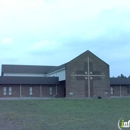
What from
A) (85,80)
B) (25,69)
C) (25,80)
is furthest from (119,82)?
(25,69)

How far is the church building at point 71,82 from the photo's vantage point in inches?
2099

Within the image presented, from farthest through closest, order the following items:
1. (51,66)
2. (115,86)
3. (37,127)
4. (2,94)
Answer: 1. (51,66)
2. (115,86)
3. (2,94)
4. (37,127)

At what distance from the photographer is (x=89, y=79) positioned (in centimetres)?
5472

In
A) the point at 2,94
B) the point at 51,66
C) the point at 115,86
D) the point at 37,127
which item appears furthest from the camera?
the point at 51,66

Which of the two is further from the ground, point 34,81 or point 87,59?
point 87,59

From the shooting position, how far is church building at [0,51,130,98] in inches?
2099

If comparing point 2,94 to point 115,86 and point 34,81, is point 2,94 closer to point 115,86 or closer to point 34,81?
point 34,81

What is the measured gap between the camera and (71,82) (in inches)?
2105

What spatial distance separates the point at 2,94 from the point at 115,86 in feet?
79.5

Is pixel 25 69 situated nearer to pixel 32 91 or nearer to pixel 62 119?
pixel 32 91

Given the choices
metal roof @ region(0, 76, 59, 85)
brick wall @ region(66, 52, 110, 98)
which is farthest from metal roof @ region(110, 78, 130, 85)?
metal roof @ region(0, 76, 59, 85)

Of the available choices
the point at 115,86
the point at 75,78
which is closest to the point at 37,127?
the point at 75,78

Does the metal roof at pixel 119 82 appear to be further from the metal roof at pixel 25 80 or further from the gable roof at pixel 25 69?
the gable roof at pixel 25 69

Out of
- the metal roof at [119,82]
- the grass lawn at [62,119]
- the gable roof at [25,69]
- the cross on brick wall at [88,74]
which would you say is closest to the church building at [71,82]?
the cross on brick wall at [88,74]
